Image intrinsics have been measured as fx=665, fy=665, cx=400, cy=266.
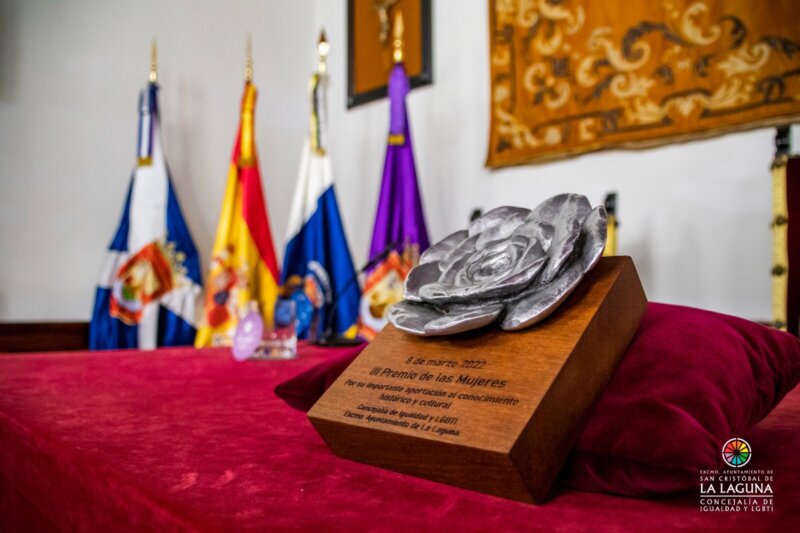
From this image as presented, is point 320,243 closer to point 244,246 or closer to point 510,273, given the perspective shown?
point 244,246

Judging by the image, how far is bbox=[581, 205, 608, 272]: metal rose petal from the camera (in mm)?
571

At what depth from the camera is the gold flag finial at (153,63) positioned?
10.6 ft

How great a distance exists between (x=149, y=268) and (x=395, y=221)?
1.18 metres

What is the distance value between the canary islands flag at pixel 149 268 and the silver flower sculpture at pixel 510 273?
268cm

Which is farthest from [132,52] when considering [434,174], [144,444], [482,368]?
[482,368]

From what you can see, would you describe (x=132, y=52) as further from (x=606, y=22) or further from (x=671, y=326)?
(x=671, y=326)

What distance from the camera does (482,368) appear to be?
0.56 m

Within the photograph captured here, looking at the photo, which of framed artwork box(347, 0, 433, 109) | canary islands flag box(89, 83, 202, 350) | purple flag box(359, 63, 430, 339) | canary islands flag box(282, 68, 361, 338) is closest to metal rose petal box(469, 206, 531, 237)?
purple flag box(359, 63, 430, 339)

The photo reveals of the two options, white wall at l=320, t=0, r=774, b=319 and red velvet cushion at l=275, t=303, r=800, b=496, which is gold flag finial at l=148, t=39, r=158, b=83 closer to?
white wall at l=320, t=0, r=774, b=319

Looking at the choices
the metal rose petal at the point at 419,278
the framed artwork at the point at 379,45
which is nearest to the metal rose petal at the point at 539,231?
the metal rose petal at the point at 419,278

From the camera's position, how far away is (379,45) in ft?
12.3

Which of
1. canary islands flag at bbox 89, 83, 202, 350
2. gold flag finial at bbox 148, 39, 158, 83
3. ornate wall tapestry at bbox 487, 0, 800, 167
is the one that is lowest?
canary islands flag at bbox 89, 83, 202, 350

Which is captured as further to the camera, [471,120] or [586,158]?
[471,120]

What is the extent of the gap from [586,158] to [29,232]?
254 centimetres
